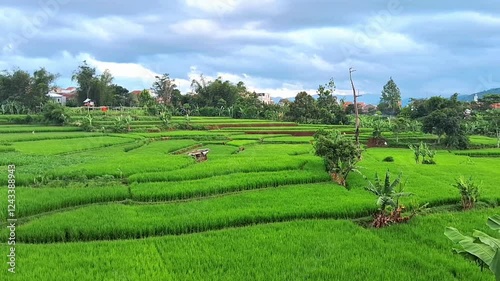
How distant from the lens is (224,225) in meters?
9.08

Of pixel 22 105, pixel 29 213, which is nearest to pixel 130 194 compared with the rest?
pixel 29 213

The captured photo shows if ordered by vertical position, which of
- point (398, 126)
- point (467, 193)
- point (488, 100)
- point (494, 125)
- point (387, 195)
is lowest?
point (467, 193)

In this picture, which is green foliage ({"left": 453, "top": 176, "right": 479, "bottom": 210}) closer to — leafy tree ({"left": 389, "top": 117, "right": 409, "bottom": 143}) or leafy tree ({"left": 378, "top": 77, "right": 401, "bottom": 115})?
leafy tree ({"left": 389, "top": 117, "right": 409, "bottom": 143})

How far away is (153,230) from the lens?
28.1 feet

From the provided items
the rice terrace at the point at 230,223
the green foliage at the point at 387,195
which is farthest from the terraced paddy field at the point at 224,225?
the green foliage at the point at 387,195

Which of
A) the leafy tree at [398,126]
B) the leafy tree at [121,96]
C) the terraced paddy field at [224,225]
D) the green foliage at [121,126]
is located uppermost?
the leafy tree at [121,96]

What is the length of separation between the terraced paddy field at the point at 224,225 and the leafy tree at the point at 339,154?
389mm

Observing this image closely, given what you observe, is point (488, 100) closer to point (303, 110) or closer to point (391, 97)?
point (391, 97)

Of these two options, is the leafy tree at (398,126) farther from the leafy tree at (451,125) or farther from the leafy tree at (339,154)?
the leafy tree at (339,154)

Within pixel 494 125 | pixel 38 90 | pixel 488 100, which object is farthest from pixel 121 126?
pixel 488 100

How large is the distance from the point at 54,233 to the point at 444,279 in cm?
703

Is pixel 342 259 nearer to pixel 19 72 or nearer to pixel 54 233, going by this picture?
pixel 54 233

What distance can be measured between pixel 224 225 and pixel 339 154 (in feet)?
19.4

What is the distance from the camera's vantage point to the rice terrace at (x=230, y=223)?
656 cm
